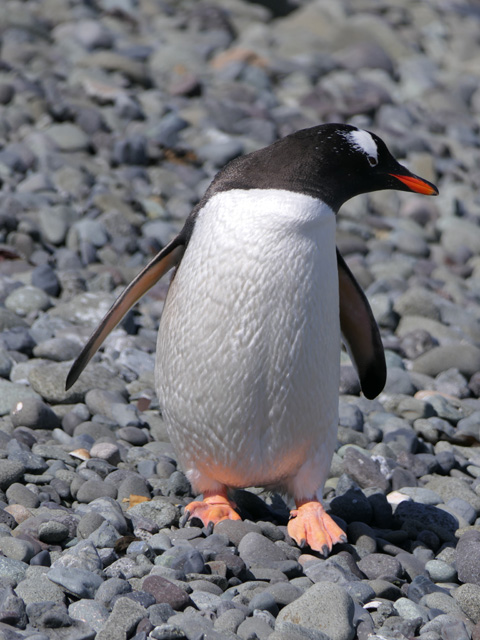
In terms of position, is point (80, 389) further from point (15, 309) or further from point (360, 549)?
point (360, 549)

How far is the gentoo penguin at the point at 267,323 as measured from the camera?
2.97 metres

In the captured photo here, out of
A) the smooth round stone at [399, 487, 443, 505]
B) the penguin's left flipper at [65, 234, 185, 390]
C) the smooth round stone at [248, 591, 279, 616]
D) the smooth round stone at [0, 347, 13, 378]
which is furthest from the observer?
the smooth round stone at [0, 347, 13, 378]

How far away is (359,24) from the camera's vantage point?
39.4ft

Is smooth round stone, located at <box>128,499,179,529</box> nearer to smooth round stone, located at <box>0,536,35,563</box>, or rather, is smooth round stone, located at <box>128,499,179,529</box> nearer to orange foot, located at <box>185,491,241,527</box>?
orange foot, located at <box>185,491,241,527</box>

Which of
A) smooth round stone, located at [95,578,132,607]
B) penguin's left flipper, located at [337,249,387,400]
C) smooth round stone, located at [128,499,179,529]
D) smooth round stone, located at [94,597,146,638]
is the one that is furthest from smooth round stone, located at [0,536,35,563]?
penguin's left flipper, located at [337,249,387,400]

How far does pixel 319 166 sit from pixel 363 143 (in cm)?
20

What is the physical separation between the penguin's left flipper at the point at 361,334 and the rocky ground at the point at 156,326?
36 centimetres

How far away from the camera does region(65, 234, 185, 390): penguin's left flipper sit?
3.34 metres

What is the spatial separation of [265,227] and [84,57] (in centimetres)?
652

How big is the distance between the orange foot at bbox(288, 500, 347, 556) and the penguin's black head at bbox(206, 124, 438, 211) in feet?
3.36

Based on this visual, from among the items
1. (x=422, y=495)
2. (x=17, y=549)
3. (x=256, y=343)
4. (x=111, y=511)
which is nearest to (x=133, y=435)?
(x=111, y=511)

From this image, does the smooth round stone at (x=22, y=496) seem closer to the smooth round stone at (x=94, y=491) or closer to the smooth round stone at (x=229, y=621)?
the smooth round stone at (x=94, y=491)

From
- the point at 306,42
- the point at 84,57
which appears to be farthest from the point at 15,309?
the point at 306,42

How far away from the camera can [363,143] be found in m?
3.08
